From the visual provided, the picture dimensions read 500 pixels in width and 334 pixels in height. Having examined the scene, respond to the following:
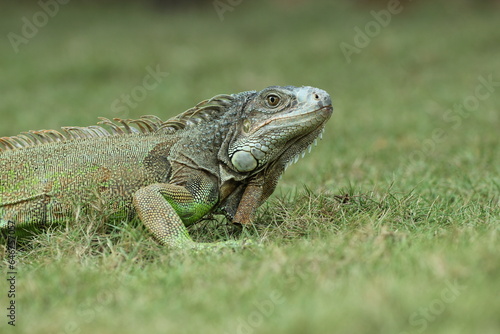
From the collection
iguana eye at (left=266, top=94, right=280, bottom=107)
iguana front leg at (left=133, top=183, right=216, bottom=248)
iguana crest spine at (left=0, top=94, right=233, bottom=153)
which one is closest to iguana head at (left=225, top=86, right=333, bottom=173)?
iguana eye at (left=266, top=94, right=280, bottom=107)

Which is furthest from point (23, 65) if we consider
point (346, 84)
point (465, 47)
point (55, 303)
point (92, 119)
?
point (55, 303)

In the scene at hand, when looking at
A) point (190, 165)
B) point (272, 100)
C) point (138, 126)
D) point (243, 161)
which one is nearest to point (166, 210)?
point (190, 165)

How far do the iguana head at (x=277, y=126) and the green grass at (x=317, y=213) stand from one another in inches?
23.6

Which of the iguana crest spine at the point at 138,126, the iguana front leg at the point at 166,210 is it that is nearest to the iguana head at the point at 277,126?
the iguana crest spine at the point at 138,126

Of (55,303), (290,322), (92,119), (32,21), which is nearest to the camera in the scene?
(290,322)

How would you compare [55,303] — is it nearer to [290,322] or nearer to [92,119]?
[290,322]

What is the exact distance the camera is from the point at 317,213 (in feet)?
19.2

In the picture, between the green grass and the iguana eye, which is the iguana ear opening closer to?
the iguana eye

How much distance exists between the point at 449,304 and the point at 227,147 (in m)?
2.59

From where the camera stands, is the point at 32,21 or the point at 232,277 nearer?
the point at 232,277

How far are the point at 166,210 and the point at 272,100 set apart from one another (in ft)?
4.13

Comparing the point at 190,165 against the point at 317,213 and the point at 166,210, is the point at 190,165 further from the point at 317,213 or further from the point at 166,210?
the point at 317,213

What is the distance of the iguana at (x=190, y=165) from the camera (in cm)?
550

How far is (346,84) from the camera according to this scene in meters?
15.3
